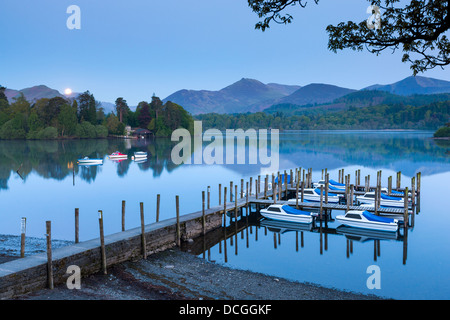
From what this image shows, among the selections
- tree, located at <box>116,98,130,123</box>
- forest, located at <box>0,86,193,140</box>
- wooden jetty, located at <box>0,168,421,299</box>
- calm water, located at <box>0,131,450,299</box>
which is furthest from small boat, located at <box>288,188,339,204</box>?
tree, located at <box>116,98,130,123</box>

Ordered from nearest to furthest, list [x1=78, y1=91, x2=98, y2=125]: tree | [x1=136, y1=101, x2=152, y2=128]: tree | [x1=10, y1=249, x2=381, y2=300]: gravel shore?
[x1=10, y1=249, x2=381, y2=300]: gravel shore
[x1=78, y1=91, x2=98, y2=125]: tree
[x1=136, y1=101, x2=152, y2=128]: tree

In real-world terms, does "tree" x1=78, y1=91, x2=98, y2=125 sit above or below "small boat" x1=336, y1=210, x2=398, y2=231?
above

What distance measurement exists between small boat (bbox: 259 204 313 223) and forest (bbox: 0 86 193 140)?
4941 inches

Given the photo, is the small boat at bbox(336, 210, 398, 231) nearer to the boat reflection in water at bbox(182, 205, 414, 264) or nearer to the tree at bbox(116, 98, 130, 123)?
the boat reflection in water at bbox(182, 205, 414, 264)

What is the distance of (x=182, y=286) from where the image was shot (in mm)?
14906

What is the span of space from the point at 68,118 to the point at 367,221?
132706 mm

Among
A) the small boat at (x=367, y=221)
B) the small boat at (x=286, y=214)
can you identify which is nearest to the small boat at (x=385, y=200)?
the small boat at (x=367, y=221)

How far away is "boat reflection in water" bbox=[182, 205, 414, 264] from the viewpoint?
21922 millimetres

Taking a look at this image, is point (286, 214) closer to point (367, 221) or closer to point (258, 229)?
point (258, 229)

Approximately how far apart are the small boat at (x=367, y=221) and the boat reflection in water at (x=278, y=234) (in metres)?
0.37

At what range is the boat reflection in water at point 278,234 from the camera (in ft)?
71.9

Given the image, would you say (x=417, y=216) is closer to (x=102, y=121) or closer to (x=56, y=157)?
(x=56, y=157)

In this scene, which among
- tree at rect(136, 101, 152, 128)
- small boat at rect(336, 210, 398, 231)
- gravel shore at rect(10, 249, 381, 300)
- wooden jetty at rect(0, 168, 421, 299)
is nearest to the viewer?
wooden jetty at rect(0, 168, 421, 299)

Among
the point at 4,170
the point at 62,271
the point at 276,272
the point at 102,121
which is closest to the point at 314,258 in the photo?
the point at 276,272
